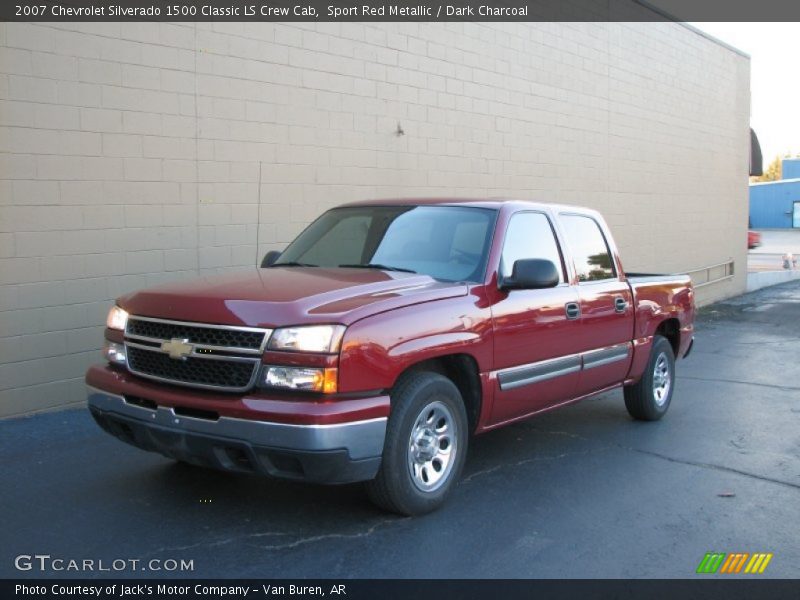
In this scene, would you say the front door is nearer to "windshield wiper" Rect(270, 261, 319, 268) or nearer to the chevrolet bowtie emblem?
"windshield wiper" Rect(270, 261, 319, 268)

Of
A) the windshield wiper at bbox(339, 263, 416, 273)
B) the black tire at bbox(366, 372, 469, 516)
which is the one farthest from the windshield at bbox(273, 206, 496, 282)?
the black tire at bbox(366, 372, 469, 516)

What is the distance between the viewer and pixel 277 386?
4.43m

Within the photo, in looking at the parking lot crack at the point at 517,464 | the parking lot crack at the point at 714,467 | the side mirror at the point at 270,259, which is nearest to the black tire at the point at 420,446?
the parking lot crack at the point at 517,464

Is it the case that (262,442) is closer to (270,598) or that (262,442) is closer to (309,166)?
(270,598)

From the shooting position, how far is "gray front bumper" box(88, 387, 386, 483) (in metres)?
4.30

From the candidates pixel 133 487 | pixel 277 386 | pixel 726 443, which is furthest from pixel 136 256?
pixel 726 443

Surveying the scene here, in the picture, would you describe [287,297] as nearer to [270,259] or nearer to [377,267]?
[377,267]

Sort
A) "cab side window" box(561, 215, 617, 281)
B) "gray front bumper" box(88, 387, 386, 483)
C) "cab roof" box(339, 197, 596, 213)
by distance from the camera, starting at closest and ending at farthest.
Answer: "gray front bumper" box(88, 387, 386, 483) < "cab roof" box(339, 197, 596, 213) < "cab side window" box(561, 215, 617, 281)

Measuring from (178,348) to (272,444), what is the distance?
807mm

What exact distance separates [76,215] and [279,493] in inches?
135

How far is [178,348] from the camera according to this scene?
4691 millimetres

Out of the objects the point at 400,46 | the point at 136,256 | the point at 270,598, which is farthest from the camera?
the point at 400,46

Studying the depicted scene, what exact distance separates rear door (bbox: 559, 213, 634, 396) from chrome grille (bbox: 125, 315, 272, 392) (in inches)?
106

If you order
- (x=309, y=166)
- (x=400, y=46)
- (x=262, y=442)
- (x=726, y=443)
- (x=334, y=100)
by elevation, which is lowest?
(x=726, y=443)
